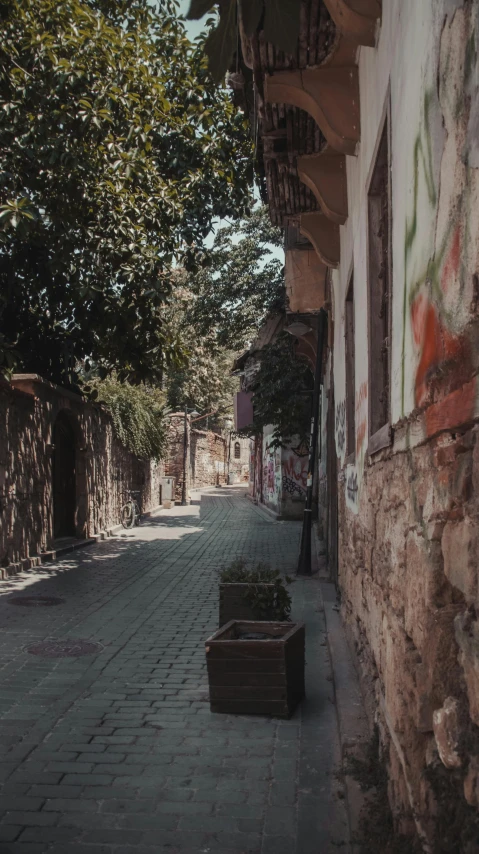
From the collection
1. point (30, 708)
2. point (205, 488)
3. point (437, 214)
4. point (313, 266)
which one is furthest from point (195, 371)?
point (437, 214)

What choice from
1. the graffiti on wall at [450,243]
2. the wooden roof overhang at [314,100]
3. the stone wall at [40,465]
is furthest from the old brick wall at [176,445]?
the graffiti on wall at [450,243]

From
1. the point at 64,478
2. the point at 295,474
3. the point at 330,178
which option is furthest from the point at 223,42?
the point at 295,474

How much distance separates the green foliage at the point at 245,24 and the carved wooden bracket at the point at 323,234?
6.30 meters

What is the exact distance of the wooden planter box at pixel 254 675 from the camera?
16.2 ft

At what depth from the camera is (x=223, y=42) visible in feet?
6.91

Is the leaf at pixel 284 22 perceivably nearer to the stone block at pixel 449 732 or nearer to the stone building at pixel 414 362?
the stone building at pixel 414 362

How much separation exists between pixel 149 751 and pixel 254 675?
0.87 metres

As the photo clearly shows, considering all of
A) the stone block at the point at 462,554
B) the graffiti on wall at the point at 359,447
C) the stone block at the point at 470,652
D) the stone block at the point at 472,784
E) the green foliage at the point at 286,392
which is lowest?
the stone block at the point at 472,784

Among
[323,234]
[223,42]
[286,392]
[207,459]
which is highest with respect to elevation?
[323,234]

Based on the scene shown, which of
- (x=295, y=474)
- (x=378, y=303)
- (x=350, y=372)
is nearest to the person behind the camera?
(x=378, y=303)

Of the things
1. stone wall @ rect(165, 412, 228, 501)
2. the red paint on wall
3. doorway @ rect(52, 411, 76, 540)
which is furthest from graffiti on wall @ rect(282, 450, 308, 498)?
the red paint on wall

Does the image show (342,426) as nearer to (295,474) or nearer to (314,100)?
(314,100)

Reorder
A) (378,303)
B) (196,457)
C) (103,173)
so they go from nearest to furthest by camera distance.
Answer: (378,303) → (103,173) → (196,457)

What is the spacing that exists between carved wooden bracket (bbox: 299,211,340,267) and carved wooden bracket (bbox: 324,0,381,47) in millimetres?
3912
